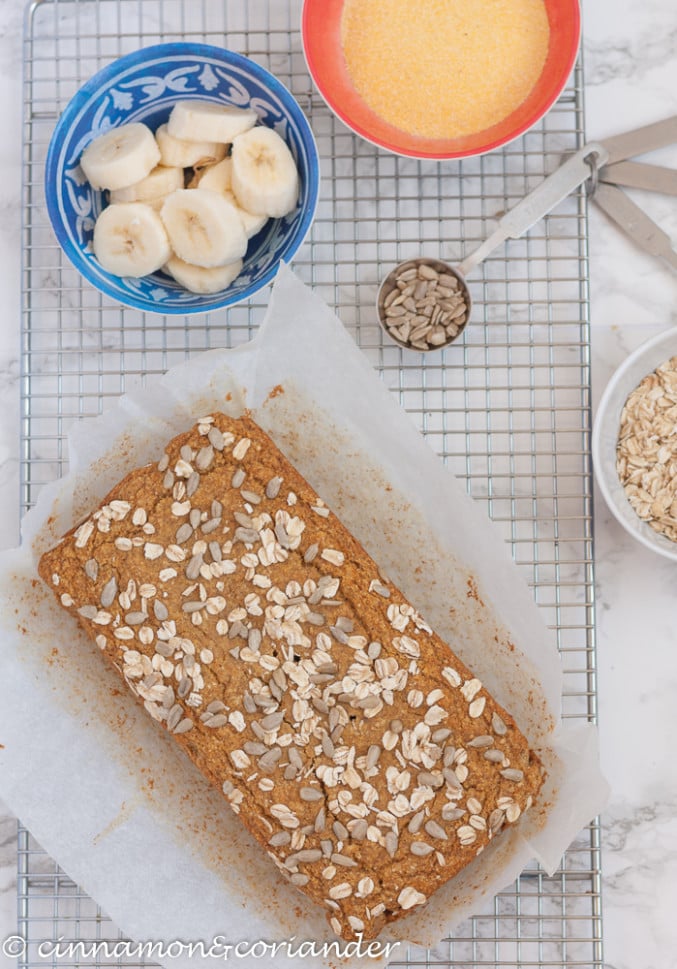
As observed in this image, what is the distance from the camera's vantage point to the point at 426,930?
7.19 ft

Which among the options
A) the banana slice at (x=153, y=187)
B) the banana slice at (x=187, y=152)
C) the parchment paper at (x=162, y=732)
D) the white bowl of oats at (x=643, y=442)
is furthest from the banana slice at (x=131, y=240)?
the white bowl of oats at (x=643, y=442)

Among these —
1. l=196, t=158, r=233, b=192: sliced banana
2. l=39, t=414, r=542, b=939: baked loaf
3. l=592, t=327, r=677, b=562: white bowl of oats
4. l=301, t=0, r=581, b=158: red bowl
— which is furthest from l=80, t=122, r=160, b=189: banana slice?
l=592, t=327, r=677, b=562: white bowl of oats

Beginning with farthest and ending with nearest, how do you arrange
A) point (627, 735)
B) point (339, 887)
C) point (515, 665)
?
point (627, 735) → point (515, 665) → point (339, 887)

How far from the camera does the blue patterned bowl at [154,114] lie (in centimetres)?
231

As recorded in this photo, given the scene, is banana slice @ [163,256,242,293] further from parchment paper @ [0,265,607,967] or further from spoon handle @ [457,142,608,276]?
spoon handle @ [457,142,608,276]

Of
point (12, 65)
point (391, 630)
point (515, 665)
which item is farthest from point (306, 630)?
point (12, 65)

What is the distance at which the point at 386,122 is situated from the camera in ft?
7.93

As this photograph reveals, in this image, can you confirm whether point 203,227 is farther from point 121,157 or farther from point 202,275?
point 121,157

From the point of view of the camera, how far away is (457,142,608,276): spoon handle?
7.86 ft

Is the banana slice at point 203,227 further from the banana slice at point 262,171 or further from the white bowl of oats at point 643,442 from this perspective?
the white bowl of oats at point 643,442

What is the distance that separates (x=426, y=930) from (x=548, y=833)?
0.34 m

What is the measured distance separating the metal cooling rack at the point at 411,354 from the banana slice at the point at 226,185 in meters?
0.18

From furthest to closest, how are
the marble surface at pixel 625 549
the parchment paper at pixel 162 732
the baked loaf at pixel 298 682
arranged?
the marble surface at pixel 625 549 → the parchment paper at pixel 162 732 → the baked loaf at pixel 298 682

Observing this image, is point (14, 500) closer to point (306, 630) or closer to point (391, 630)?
point (306, 630)
